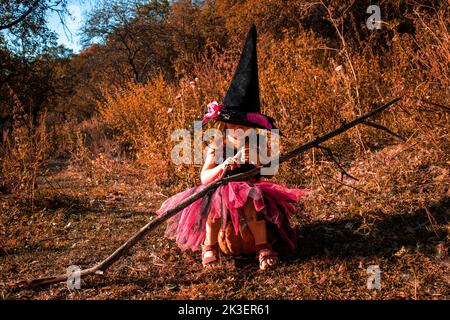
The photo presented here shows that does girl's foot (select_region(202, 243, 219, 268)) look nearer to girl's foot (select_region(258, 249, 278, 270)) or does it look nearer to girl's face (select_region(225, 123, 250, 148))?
girl's foot (select_region(258, 249, 278, 270))

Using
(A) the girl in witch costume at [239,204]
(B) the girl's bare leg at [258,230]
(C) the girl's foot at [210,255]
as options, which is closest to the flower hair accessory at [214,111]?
(A) the girl in witch costume at [239,204]

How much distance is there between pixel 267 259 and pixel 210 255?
384mm

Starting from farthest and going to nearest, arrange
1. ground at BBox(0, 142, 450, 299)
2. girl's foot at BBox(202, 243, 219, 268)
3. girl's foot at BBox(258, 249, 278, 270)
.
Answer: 1. girl's foot at BBox(202, 243, 219, 268)
2. girl's foot at BBox(258, 249, 278, 270)
3. ground at BBox(0, 142, 450, 299)

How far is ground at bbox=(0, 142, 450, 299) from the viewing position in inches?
88.3

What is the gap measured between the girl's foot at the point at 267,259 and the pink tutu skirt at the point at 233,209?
7.4 inches

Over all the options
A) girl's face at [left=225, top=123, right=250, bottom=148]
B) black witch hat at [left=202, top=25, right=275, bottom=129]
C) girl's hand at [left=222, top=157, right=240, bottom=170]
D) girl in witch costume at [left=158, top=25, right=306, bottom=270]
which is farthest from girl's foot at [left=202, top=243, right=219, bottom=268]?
black witch hat at [left=202, top=25, right=275, bottom=129]

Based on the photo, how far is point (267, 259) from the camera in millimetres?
2498

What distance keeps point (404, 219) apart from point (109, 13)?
1651 centimetres

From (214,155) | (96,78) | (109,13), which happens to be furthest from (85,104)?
(214,155)

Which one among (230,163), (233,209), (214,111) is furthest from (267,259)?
(214,111)

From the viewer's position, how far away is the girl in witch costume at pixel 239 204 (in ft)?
8.29

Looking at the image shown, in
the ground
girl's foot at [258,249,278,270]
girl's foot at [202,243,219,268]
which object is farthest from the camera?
girl's foot at [202,243,219,268]

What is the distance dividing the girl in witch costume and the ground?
126mm

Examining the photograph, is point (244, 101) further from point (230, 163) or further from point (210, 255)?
point (210, 255)
